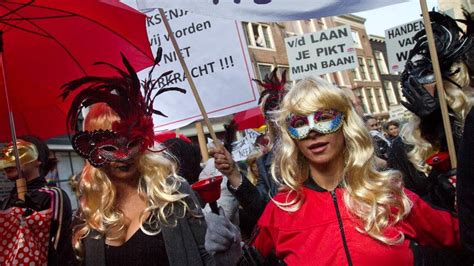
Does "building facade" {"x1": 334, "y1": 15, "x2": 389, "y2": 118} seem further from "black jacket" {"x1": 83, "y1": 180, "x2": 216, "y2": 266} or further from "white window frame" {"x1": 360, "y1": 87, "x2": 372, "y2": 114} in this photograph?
"black jacket" {"x1": 83, "y1": 180, "x2": 216, "y2": 266}

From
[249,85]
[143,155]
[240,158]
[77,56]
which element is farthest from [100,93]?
[240,158]

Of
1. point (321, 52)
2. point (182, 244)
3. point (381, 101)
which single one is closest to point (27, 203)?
point (182, 244)

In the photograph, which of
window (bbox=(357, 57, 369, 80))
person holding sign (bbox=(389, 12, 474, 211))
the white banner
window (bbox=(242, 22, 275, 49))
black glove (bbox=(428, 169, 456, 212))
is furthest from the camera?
window (bbox=(357, 57, 369, 80))

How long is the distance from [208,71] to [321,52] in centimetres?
360

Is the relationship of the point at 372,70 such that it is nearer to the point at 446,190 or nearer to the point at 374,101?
the point at 374,101

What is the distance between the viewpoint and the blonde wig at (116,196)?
2.35 metres

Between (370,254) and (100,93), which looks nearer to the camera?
(370,254)

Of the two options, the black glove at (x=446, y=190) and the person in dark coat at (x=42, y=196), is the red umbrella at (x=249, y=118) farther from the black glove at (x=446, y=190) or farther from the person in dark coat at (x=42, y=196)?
the black glove at (x=446, y=190)

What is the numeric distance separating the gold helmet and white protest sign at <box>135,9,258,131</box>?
1.13 metres

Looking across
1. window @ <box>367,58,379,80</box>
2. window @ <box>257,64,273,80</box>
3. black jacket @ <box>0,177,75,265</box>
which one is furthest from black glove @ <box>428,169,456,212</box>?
window @ <box>367,58,379,80</box>

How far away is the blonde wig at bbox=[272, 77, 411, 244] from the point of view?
6.86 feet

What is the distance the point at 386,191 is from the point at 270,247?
617 millimetres

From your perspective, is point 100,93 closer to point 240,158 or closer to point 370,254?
point 370,254

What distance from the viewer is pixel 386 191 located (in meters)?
2.17
